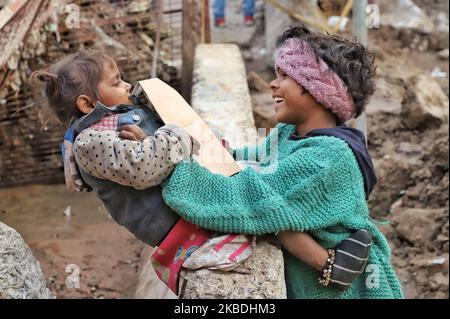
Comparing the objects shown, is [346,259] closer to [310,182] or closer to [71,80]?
[310,182]

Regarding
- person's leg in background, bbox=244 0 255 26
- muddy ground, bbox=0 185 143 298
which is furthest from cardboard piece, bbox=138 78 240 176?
person's leg in background, bbox=244 0 255 26

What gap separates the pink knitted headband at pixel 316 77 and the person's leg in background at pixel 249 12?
23.0 feet

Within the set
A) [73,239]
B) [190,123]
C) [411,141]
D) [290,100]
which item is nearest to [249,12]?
[411,141]

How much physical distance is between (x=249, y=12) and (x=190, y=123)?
7.40 m

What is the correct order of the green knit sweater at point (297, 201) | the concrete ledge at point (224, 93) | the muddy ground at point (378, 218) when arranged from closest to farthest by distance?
the green knit sweater at point (297, 201) → the concrete ledge at point (224, 93) → the muddy ground at point (378, 218)

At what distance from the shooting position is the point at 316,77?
2.73 meters

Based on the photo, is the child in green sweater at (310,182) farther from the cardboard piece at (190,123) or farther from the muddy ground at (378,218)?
the muddy ground at (378,218)

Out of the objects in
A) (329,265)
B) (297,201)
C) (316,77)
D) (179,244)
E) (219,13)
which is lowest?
(219,13)

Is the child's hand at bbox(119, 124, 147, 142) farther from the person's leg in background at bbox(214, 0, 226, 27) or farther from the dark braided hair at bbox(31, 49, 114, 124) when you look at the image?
the person's leg in background at bbox(214, 0, 226, 27)

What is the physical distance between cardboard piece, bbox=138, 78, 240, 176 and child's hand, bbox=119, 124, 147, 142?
132mm

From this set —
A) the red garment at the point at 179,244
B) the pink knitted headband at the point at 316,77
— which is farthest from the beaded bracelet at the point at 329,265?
the pink knitted headband at the point at 316,77

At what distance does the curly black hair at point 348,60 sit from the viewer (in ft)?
9.00

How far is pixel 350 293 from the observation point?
274 centimetres

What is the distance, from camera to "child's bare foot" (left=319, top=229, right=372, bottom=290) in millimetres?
2602
